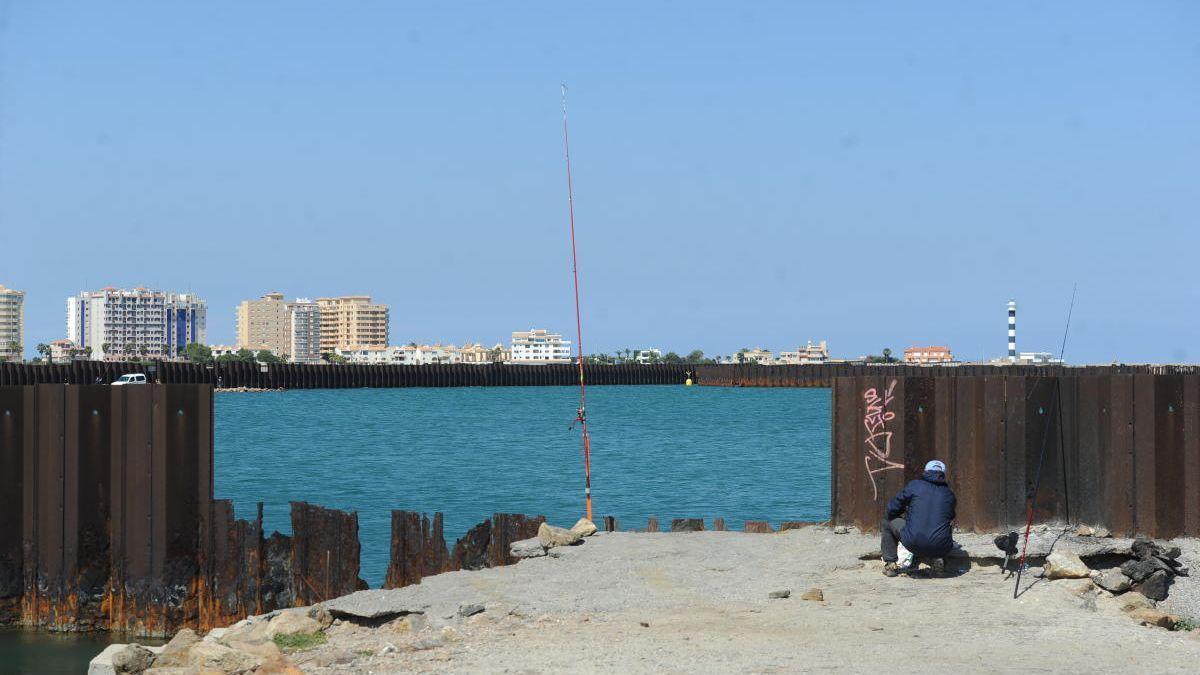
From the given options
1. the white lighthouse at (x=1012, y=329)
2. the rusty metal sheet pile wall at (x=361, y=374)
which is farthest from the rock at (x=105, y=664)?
the white lighthouse at (x=1012, y=329)

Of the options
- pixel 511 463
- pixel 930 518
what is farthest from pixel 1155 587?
pixel 511 463

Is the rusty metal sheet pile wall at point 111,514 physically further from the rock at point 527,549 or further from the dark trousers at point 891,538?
the dark trousers at point 891,538

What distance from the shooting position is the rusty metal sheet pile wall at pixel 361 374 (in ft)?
306

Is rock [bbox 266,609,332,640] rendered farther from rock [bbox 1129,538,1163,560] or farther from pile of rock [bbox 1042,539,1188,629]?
rock [bbox 1129,538,1163,560]

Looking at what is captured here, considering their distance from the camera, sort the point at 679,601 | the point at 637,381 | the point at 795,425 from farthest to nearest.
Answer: the point at 637,381
the point at 795,425
the point at 679,601

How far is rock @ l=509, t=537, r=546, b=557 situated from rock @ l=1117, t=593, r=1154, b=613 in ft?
20.3

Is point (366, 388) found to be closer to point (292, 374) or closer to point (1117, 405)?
point (292, 374)

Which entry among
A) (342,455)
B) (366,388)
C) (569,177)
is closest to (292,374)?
(366,388)

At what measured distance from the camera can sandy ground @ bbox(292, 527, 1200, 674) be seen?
10.5 metres

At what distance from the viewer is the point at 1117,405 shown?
1468cm

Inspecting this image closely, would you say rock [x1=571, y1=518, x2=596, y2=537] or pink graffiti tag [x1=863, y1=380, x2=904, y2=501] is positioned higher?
pink graffiti tag [x1=863, y1=380, x2=904, y2=501]

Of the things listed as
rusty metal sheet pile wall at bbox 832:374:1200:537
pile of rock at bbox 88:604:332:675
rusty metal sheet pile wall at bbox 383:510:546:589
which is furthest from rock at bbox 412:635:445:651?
rusty metal sheet pile wall at bbox 832:374:1200:537

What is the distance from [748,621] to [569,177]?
924cm

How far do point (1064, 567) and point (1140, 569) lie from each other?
73 centimetres
